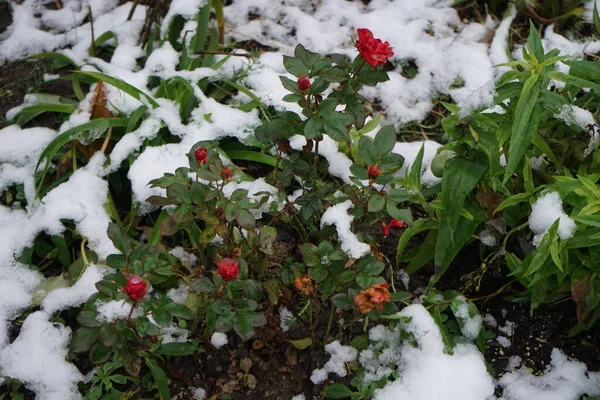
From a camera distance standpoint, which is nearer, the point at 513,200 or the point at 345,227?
the point at 513,200

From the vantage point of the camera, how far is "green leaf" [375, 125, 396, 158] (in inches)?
61.3

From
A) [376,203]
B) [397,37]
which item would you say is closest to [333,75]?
[376,203]

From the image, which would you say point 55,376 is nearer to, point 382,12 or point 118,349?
point 118,349

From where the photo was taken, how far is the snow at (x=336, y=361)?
1694 mm

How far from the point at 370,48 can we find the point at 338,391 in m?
0.89

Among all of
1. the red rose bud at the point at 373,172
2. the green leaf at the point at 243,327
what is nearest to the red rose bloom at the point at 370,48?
the red rose bud at the point at 373,172

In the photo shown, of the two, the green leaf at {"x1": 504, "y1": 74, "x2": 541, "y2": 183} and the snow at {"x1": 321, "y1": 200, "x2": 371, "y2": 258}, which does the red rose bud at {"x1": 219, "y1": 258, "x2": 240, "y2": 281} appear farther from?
the green leaf at {"x1": 504, "y1": 74, "x2": 541, "y2": 183}

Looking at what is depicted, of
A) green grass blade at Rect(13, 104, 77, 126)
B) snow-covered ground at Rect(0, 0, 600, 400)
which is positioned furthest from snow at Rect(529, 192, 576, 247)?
green grass blade at Rect(13, 104, 77, 126)

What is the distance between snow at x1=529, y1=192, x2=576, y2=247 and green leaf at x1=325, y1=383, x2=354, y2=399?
623mm

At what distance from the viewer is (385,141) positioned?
156 cm

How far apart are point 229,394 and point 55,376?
18.1 inches

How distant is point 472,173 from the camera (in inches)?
61.3

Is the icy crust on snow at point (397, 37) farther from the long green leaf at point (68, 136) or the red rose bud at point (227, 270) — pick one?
the red rose bud at point (227, 270)

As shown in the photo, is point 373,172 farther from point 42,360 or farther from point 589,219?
point 42,360
